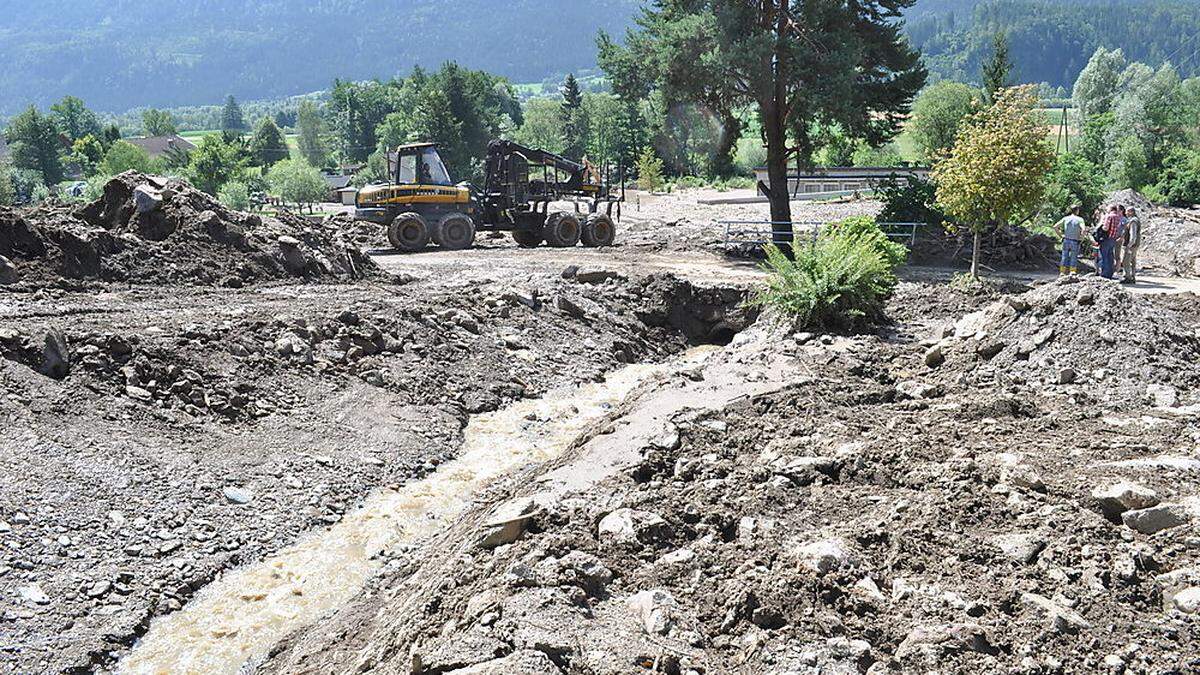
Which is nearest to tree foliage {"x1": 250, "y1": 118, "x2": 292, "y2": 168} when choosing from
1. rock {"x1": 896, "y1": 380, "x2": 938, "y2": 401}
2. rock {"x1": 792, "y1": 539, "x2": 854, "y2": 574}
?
rock {"x1": 896, "y1": 380, "x2": 938, "y2": 401}

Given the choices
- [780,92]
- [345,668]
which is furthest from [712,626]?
[780,92]

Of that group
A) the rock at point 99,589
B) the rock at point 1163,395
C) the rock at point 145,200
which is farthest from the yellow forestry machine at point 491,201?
the rock at point 99,589

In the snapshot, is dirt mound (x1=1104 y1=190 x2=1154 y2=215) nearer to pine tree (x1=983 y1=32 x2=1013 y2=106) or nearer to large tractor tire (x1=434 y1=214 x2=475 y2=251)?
large tractor tire (x1=434 y1=214 x2=475 y2=251)

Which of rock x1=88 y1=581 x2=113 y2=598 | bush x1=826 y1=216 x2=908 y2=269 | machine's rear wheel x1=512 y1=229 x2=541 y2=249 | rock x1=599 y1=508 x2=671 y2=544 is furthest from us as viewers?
machine's rear wheel x1=512 y1=229 x2=541 y2=249

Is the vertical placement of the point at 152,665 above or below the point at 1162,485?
below

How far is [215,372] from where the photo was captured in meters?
12.2

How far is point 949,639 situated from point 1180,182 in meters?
46.7

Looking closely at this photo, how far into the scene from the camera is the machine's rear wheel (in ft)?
86.6

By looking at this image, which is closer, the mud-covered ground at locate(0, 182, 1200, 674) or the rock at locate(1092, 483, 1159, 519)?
the mud-covered ground at locate(0, 182, 1200, 674)

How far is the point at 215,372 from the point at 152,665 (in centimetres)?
510

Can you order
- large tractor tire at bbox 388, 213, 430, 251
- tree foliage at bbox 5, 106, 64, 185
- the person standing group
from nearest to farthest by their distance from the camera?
the person standing group
large tractor tire at bbox 388, 213, 430, 251
tree foliage at bbox 5, 106, 64, 185

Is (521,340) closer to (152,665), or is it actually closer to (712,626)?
(152,665)

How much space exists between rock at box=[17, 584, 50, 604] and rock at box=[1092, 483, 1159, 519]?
815cm

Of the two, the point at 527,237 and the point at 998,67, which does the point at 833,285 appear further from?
the point at 998,67
